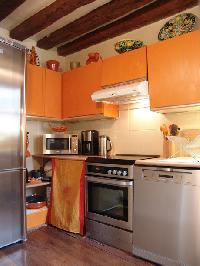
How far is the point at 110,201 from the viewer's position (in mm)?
2387

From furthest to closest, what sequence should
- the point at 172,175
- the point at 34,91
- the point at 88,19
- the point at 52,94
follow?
the point at 52,94, the point at 34,91, the point at 88,19, the point at 172,175

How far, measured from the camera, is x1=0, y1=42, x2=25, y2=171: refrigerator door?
2.29 m

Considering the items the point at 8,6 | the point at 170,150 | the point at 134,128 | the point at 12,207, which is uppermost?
the point at 8,6

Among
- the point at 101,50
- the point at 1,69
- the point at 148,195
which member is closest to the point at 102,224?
the point at 148,195

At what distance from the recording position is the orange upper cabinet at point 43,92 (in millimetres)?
2904

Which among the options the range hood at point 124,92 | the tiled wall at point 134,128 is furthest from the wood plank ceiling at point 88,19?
the tiled wall at point 134,128

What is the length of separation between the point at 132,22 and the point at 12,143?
187cm

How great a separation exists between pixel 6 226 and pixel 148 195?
54.4 inches

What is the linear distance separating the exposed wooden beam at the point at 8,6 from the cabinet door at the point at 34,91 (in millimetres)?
600

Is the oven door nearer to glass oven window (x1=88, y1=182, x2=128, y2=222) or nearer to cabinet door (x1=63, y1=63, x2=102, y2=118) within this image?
glass oven window (x1=88, y1=182, x2=128, y2=222)

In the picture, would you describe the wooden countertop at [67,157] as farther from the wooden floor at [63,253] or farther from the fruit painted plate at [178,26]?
the fruit painted plate at [178,26]

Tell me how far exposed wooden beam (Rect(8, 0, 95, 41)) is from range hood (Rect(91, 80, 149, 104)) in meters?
0.86

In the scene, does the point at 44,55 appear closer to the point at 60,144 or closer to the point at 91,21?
the point at 91,21

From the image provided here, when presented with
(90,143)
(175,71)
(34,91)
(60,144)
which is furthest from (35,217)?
(175,71)
